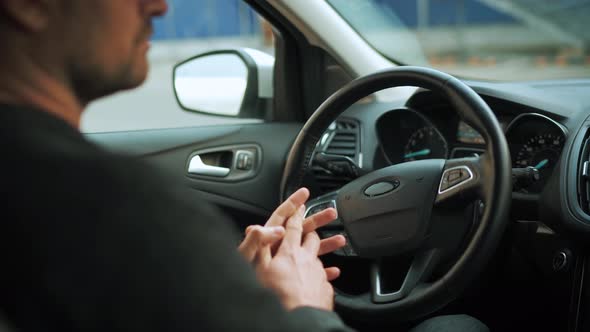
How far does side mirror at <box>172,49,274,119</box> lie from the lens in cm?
270

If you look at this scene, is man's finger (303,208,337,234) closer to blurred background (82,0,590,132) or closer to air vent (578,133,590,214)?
air vent (578,133,590,214)

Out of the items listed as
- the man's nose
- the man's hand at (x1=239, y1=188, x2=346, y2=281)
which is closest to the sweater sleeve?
the man's nose

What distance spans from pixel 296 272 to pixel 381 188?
0.85 m

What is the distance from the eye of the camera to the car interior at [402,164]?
1.63 meters

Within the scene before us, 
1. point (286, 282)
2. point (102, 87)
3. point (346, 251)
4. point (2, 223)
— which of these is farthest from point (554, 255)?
point (2, 223)

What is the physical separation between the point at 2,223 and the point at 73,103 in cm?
17

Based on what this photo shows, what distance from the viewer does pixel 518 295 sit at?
2.02m

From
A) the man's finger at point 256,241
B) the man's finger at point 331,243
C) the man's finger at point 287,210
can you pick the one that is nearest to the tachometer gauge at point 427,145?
the man's finger at point 331,243

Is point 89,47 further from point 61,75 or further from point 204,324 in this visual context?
point 204,324

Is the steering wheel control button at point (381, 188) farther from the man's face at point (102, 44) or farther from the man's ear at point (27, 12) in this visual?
the man's ear at point (27, 12)

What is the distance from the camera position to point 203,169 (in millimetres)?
2545

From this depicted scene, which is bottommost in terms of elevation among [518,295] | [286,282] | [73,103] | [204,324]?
[518,295]

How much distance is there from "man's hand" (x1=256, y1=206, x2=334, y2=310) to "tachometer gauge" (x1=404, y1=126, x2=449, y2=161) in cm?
112

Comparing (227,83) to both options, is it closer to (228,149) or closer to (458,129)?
(228,149)
